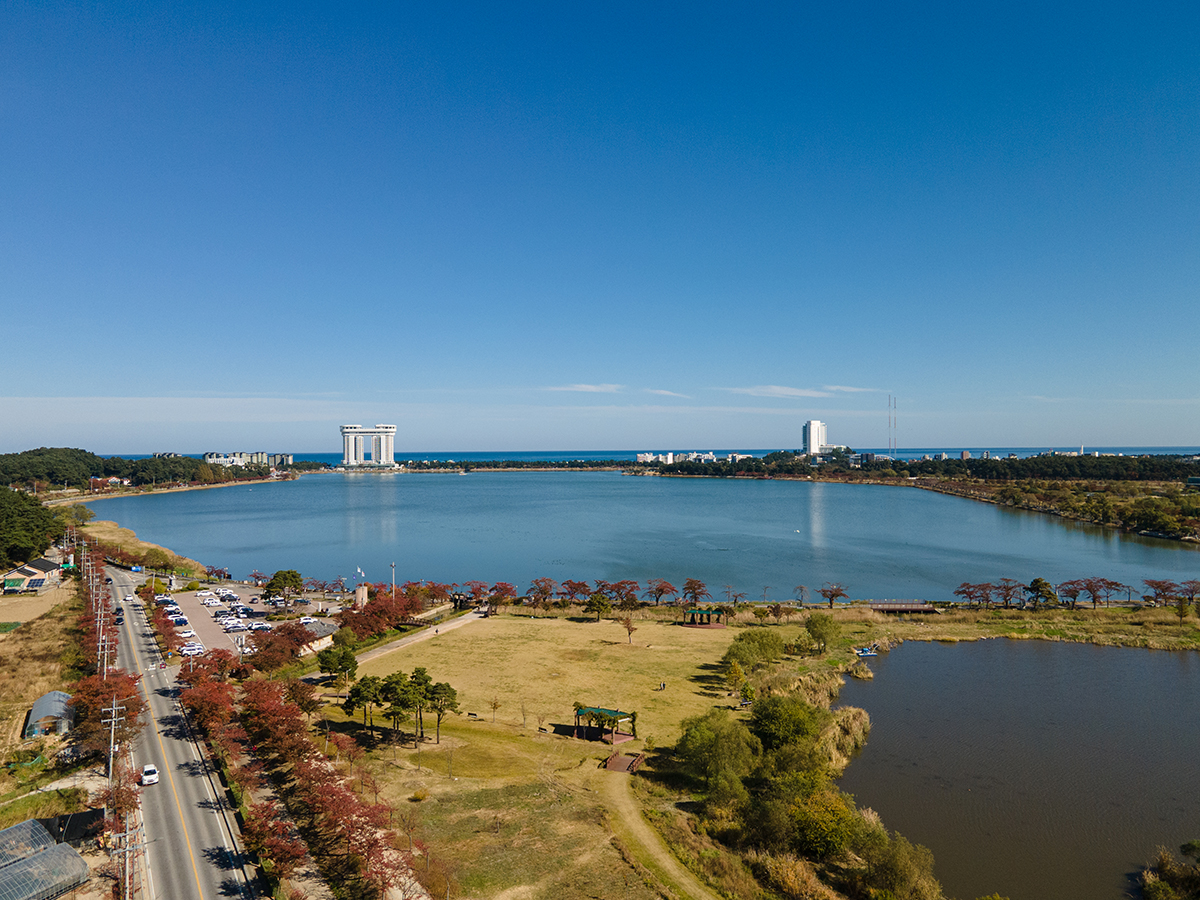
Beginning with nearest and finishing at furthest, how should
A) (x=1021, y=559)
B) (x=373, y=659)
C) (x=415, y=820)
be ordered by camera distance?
(x=415, y=820) < (x=373, y=659) < (x=1021, y=559)

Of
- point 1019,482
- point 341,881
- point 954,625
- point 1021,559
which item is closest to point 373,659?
point 341,881

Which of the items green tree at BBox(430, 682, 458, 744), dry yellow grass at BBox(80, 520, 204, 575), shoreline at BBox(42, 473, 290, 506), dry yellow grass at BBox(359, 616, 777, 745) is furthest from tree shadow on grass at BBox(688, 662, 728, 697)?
shoreline at BBox(42, 473, 290, 506)

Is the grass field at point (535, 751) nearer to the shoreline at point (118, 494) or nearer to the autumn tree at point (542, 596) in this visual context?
the autumn tree at point (542, 596)

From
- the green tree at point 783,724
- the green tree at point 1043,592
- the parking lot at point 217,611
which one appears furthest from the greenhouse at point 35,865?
the green tree at point 1043,592

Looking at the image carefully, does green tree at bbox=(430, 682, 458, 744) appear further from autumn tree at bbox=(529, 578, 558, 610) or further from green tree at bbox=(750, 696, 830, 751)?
autumn tree at bbox=(529, 578, 558, 610)

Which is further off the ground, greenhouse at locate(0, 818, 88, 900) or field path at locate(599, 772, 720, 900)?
greenhouse at locate(0, 818, 88, 900)

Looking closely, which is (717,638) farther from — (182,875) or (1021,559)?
(1021,559)

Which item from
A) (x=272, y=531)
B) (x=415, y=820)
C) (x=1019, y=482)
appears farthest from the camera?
(x=1019, y=482)
